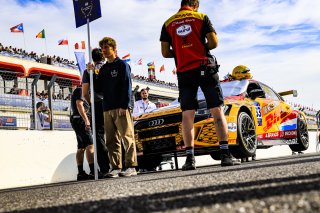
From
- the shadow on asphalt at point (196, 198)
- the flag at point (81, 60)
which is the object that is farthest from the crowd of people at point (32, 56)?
the shadow on asphalt at point (196, 198)

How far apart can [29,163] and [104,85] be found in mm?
2320

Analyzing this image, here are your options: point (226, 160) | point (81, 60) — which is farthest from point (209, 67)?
point (81, 60)

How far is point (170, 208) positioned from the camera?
1.75 meters

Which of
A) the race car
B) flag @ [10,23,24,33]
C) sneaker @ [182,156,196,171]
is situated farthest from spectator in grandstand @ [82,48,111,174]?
flag @ [10,23,24,33]

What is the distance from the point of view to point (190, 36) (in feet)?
16.4

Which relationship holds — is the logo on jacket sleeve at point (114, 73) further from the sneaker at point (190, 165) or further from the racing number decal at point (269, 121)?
the racing number decal at point (269, 121)

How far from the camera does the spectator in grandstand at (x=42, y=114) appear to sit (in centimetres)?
779

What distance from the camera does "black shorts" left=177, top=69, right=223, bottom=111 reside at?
16.2ft

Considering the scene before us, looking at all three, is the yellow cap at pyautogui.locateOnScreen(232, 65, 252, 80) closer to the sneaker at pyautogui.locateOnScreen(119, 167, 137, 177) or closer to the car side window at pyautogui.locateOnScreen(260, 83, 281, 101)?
the car side window at pyautogui.locateOnScreen(260, 83, 281, 101)

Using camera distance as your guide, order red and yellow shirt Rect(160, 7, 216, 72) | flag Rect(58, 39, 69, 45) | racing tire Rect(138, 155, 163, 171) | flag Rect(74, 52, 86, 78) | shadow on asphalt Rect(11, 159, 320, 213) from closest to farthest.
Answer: shadow on asphalt Rect(11, 159, 320, 213) < red and yellow shirt Rect(160, 7, 216, 72) < racing tire Rect(138, 155, 163, 171) < flag Rect(74, 52, 86, 78) < flag Rect(58, 39, 69, 45)

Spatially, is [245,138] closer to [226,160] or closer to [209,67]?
[226,160]

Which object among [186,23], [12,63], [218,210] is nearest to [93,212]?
[218,210]

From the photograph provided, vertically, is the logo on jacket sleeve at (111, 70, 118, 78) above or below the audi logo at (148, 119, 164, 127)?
above

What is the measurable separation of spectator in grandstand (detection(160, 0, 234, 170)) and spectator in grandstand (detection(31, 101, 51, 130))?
359 cm
